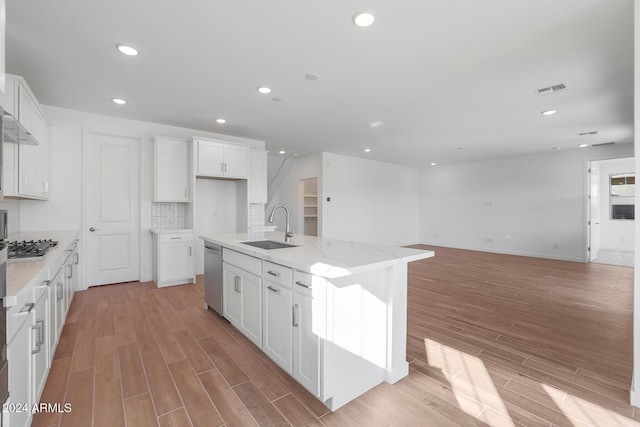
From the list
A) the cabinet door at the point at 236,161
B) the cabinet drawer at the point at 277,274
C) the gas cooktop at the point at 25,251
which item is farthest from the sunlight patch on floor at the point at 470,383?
the cabinet door at the point at 236,161

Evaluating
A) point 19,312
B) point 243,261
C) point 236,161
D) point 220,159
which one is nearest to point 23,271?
point 19,312

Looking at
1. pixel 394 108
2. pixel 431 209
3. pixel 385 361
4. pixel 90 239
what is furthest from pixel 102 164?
pixel 431 209

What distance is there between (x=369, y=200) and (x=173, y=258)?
5395 millimetres

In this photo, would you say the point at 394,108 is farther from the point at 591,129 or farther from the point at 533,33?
the point at 591,129

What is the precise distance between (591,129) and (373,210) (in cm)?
481

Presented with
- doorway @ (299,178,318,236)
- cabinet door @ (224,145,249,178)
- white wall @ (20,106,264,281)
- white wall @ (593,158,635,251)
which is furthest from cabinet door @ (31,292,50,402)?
white wall @ (593,158,635,251)

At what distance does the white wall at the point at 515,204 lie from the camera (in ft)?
21.8

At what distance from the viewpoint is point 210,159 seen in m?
4.77

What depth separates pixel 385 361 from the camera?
2039mm

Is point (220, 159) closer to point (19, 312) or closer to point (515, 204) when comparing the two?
point (19, 312)

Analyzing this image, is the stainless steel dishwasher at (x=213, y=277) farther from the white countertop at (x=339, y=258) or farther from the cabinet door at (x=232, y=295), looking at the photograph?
the white countertop at (x=339, y=258)

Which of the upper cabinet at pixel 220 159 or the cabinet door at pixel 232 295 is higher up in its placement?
the upper cabinet at pixel 220 159

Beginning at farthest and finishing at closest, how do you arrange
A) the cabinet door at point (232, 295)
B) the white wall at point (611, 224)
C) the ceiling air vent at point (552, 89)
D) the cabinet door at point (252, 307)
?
the white wall at point (611, 224) → the ceiling air vent at point (552, 89) → the cabinet door at point (232, 295) → the cabinet door at point (252, 307)

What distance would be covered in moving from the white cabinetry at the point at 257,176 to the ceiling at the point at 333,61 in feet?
2.75
